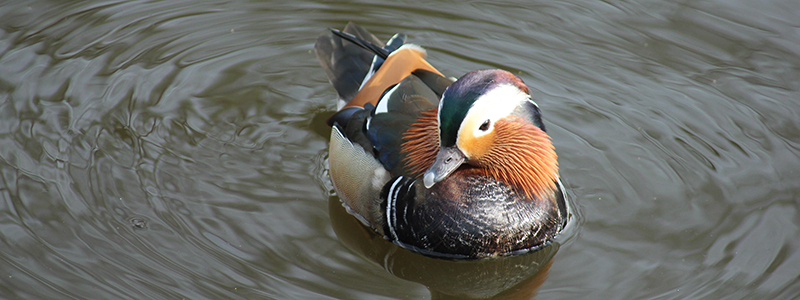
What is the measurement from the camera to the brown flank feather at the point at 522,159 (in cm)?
428

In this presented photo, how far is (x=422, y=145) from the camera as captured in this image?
442 centimetres

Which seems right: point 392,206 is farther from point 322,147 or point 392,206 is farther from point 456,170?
point 322,147

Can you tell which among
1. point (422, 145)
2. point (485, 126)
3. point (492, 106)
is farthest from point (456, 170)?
Answer: point (492, 106)

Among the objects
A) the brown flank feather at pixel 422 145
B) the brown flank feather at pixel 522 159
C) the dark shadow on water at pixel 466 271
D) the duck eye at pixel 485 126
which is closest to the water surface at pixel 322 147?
the dark shadow on water at pixel 466 271

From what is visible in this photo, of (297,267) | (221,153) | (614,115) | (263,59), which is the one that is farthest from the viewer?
(263,59)

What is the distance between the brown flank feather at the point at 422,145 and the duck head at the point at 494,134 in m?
0.20

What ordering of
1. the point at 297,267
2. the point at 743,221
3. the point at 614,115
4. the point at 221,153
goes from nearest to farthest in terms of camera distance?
the point at 297,267, the point at 743,221, the point at 221,153, the point at 614,115

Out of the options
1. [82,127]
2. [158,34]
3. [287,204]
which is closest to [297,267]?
[287,204]

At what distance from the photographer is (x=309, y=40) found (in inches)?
261

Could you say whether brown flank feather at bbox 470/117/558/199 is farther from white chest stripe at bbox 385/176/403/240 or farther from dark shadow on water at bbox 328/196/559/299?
white chest stripe at bbox 385/176/403/240

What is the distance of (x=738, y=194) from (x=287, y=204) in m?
3.01

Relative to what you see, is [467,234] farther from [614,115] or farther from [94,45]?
[94,45]

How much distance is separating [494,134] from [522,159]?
0.93 feet

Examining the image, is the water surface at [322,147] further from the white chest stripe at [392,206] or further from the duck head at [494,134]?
the duck head at [494,134]
